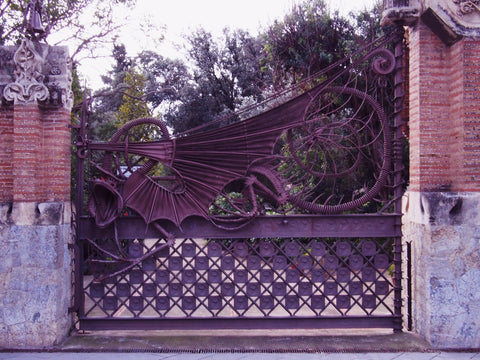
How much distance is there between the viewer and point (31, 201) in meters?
4.62

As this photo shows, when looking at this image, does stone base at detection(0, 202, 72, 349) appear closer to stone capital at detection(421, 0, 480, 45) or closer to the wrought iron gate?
the wrought iron gate

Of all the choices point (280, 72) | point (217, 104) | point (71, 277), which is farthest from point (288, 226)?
point (217, 104)

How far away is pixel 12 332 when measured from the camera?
457 centimetres

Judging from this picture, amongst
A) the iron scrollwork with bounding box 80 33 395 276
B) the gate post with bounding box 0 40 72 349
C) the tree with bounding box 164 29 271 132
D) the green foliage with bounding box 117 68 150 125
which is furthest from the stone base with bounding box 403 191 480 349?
the tree with bounding box 164 29 271 132

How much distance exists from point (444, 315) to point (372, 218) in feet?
4.29

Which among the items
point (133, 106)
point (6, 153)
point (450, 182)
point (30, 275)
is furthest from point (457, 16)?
point (133, 106)

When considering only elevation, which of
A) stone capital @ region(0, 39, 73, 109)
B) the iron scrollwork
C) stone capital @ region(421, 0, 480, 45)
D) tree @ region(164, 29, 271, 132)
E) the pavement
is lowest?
the pavement

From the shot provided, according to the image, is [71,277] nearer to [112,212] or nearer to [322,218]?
[112,212]

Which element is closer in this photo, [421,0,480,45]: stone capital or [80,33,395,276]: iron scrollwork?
[421,0,480,45]: stone capital

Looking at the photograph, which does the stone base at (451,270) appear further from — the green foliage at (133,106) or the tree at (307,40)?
the green foliage at (133,106)

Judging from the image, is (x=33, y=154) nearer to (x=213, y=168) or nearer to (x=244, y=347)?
(x=213, y=168)

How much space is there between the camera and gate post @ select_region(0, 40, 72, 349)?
4586 mm

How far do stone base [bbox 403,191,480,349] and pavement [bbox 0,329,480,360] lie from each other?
205 mm

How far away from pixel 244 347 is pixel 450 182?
304cm
